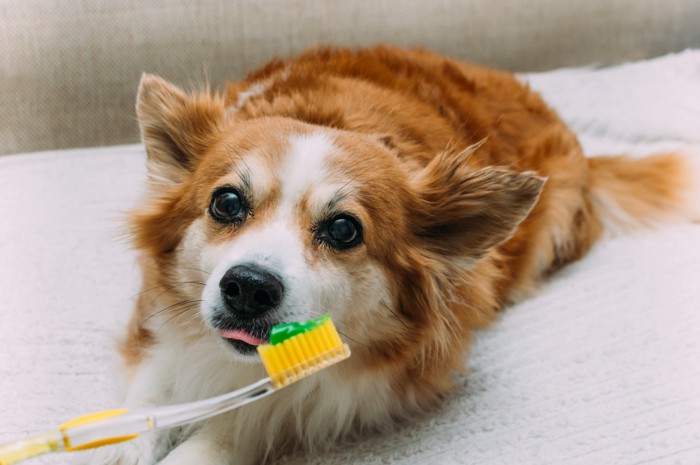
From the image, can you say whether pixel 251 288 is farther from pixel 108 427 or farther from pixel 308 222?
pixel 108 427

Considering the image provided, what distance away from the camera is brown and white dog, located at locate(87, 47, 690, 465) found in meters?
1.26

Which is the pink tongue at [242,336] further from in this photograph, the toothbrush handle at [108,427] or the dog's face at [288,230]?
the toothbrush handle at [108,427]

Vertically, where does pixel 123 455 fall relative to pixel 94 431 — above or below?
below

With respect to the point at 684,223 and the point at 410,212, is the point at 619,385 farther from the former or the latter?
the point at 684,223

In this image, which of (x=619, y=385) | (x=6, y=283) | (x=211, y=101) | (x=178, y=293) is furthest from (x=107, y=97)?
(x=619, y=385)

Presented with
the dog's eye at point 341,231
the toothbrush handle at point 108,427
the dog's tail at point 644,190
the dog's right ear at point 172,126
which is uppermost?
the dog's right ear at point 172,126

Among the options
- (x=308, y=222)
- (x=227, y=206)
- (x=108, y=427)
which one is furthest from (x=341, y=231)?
(x=108, y=427)

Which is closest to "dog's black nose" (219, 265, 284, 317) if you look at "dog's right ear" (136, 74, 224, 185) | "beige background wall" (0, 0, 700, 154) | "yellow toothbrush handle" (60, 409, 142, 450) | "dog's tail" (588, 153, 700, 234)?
"yellow toothbrush handle" (60, 409, 142, 450)

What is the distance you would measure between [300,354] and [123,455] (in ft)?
1.50

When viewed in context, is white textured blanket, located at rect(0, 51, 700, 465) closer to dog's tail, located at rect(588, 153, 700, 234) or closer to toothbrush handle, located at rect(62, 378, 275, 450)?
dog's tail, located at rect(588, 153, 700, 234)

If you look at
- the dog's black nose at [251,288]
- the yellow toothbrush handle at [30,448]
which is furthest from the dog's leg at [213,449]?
the yellow toothbrush handle at [30,448]

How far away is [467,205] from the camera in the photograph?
55.6 inches

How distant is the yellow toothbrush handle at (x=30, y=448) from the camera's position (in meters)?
0.83

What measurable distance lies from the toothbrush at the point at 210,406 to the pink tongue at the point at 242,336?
0.20 ft
